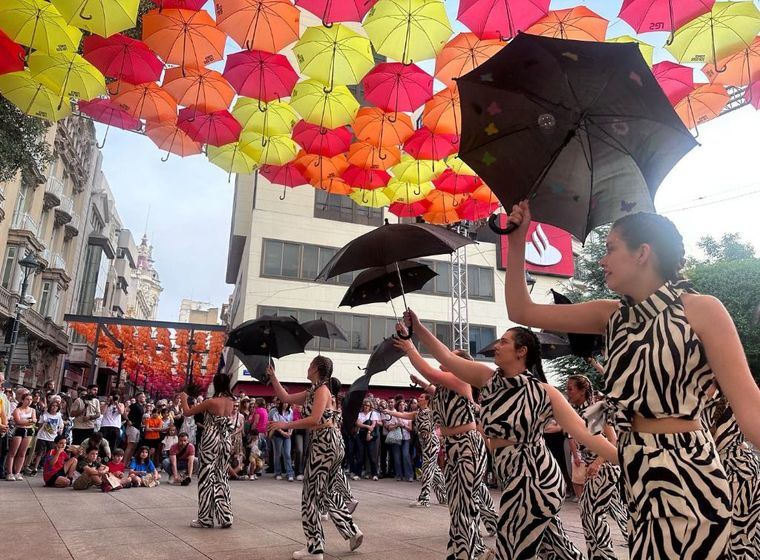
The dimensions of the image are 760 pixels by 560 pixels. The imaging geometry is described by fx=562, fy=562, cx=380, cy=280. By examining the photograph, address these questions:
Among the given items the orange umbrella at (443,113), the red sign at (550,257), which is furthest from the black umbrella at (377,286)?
the red sign at (550,257)

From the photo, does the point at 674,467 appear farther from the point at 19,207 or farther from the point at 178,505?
the point at 19,207

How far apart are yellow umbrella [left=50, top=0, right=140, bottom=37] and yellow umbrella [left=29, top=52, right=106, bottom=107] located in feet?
3.37

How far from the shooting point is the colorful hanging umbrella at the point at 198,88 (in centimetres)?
696

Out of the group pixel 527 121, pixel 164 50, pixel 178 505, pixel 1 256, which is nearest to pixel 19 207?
pixel 1 256

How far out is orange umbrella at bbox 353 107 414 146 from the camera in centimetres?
789

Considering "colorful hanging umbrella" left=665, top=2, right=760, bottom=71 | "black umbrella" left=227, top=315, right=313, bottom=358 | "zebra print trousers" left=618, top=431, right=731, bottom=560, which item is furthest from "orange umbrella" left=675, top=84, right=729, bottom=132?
"zebra print trousers" left=618, top=431, right=731, bottom=560

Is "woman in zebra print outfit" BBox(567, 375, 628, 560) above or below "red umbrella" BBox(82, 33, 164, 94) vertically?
below

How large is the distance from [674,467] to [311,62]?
6234mm

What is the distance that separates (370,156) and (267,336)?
3.13 meters

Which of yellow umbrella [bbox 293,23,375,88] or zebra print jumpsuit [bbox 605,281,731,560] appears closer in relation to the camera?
zebra print jumpsuit [bbox 605,281,731,560]

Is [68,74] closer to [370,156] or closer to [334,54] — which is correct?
[334,54]

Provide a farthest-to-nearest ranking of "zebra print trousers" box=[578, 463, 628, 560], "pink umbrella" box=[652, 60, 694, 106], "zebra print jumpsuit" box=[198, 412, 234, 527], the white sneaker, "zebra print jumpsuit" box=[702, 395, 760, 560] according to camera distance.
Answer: "zebra print jumpsuit" box=[198, 412, 234, 527]
"pink umbrella" box=[652, 60, 694, 106]
the white sneaker
"zebra print trousers" box=[578, 463, 628, 560]
"zebra print jumpsuit" box=[702, 395, 760, 560]

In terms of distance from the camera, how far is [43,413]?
13867mm

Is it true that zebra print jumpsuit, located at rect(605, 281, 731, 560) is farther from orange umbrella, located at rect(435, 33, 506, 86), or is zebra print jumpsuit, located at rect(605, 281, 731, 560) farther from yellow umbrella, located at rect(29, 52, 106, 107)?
yellow umbrella, located at rect(29, 52, 106, 107)
